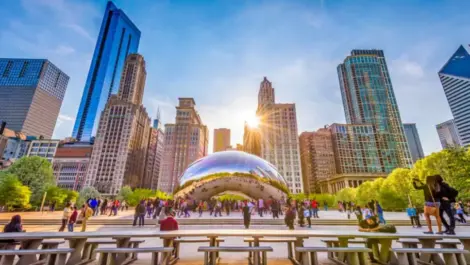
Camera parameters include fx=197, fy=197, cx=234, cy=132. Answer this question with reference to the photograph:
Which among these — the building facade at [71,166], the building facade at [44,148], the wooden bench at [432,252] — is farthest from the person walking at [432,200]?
the building facade at [44,148]

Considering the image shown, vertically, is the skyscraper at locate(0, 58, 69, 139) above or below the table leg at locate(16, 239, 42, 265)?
above

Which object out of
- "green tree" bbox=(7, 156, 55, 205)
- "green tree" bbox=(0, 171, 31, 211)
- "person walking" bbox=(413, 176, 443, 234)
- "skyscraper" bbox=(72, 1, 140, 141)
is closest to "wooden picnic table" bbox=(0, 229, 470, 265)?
"person walking" bbox=(413, 176, 443, 234)

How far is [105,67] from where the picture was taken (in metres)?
136

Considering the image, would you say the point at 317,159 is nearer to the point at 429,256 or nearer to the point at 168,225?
the point at 429,256

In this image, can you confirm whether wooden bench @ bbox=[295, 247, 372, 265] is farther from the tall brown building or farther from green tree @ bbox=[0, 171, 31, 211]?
the tall brown building

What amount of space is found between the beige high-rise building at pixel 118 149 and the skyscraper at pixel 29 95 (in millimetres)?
56319

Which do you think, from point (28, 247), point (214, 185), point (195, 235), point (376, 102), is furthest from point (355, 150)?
point (28, 247)

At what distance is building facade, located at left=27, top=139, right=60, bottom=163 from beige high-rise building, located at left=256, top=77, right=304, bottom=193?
361ft

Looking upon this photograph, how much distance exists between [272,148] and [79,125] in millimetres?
126051

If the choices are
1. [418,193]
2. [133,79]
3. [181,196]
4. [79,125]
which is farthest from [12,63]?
[418,193]

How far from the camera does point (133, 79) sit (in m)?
132

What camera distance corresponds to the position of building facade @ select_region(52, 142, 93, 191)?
3851 inches

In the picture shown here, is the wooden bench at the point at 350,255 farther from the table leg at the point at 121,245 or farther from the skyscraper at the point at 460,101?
the skyscraper at the point at 460,101

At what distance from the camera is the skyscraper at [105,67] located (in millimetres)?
129500
